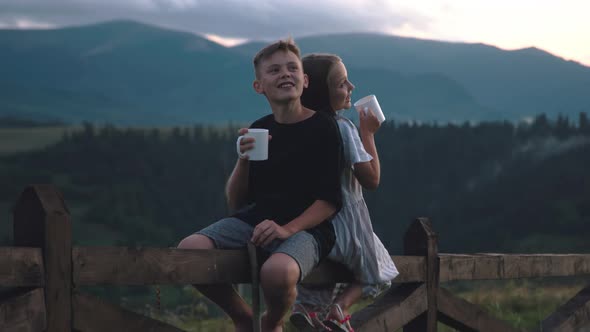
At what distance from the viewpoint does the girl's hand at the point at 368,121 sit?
10.6ft

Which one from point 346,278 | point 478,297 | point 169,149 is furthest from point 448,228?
point 346,278

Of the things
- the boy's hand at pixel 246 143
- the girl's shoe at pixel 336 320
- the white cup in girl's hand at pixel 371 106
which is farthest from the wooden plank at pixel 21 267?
the white cup in girl's hand at pixel 371 106

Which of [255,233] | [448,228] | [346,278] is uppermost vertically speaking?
[255,233]

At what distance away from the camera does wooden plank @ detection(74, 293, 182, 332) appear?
2.52m

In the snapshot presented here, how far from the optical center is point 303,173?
3.09 metres

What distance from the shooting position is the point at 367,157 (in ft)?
10.5

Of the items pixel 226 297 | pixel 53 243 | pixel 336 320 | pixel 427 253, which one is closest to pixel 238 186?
pixel 226 297

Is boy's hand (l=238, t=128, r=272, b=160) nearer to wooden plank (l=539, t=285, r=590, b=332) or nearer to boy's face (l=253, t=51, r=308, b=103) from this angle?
boy's face (l=253, t=51, r=308, b=103)

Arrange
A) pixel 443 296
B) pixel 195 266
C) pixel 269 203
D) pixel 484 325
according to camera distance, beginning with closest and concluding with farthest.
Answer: pixel 195 266
pixel 269 203
pixel 443 296
pixel 484 325

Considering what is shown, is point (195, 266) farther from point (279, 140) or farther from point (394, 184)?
point (394, 184)

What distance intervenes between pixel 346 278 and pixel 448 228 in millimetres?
117104

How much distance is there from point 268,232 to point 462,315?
1906 mm

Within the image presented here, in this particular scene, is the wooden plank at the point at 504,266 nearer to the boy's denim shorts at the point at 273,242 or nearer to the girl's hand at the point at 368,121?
the girl's hand at the point at 368,121

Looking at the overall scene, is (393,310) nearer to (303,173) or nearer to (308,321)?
Result: (308,321)
